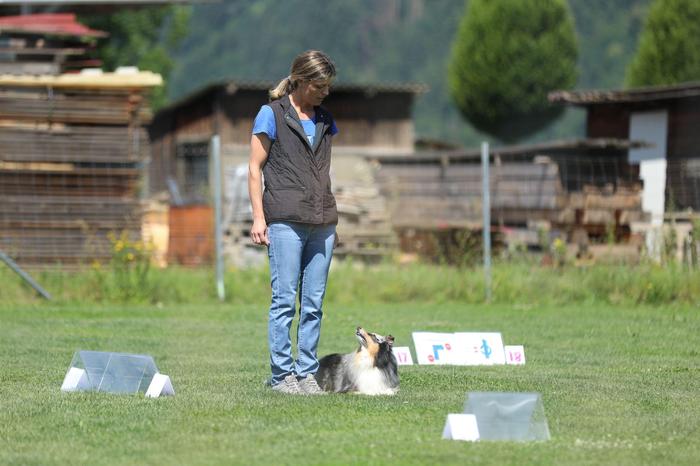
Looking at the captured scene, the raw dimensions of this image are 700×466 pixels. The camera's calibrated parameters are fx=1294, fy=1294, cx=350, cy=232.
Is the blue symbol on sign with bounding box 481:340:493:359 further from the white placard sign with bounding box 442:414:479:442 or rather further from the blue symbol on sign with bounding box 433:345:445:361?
the white placard sign with bounding box 442:414:479:442

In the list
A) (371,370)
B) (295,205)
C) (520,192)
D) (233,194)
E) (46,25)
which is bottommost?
(371,370)

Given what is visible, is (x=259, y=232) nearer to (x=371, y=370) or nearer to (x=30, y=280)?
(x=371, y=370)

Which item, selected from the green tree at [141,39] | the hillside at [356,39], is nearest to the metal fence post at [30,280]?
the green tree at [141,39]

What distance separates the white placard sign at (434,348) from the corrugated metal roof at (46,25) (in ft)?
42.9

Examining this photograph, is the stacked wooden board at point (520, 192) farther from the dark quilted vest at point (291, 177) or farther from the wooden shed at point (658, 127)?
the dark quilted vest at point (291, 177)

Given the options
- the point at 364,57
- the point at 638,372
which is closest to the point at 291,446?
the point at 638,372

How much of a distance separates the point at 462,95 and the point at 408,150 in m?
21.7

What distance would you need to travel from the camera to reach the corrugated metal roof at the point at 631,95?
87.4 ft

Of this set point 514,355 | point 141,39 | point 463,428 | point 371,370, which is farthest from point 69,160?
point 141,39

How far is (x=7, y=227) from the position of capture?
1866 centimetres

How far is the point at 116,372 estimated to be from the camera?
8.69m

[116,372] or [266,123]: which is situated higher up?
[266,123]

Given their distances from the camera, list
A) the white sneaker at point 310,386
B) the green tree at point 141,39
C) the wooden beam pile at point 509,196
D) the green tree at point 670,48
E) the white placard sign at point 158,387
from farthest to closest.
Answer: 1. the green tree at point 141,39
2. the green tree at point 670,48
3. the wooden beam pile at point 509,196
4. the white sneaker at point 310,386
5. the white placard sign at point 158,387

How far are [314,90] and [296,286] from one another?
4.25 ft
